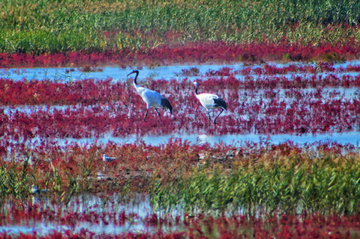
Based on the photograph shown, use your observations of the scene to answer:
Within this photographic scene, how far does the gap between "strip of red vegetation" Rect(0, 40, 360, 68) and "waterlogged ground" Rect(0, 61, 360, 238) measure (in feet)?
2.81

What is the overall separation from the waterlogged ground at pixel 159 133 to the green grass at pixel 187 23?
4.40 meters

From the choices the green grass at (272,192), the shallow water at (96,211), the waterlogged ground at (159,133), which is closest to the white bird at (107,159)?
the waterlogged ground at (159,133)

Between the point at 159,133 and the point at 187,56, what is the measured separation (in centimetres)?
1161

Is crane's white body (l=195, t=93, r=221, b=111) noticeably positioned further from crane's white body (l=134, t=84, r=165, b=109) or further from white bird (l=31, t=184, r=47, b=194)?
white bird (l=31, t=184, r=47, b=194)

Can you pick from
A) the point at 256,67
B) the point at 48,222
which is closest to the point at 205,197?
the point at 48,222

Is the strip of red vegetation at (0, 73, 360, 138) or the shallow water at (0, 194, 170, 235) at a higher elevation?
the strip of red vegetation at (0, 73, 360, 138)

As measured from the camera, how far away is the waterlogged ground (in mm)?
6676

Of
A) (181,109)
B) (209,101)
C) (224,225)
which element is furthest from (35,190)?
(181,109)

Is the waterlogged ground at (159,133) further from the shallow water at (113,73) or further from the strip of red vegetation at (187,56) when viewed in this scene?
the strip of red vegetation at (187,56)

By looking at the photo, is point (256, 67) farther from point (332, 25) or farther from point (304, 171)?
point (304, 171)

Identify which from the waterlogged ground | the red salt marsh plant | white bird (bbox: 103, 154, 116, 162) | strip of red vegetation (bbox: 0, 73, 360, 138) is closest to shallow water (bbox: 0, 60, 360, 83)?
the waterlogged ground

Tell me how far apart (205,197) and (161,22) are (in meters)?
21.5

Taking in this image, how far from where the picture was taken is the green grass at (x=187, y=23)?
82.1 ft

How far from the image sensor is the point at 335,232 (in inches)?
244
